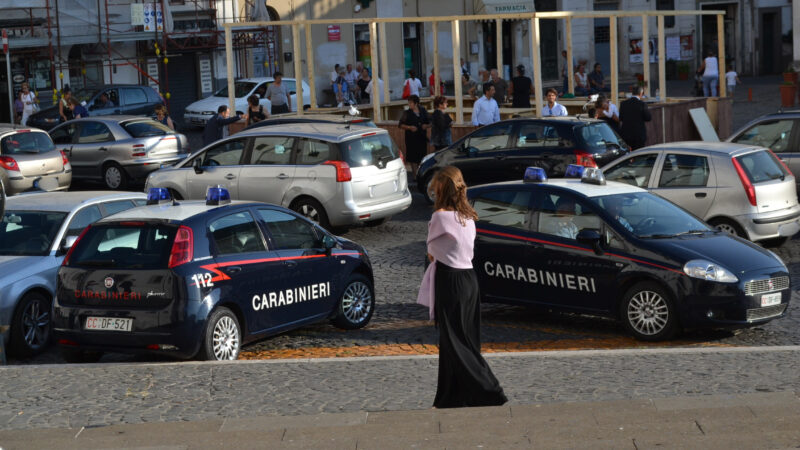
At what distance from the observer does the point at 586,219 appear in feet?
38.7

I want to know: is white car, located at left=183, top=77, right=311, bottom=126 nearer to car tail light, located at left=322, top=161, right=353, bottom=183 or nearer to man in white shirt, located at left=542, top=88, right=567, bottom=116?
man in white shirt, located at left=542, top=88, right=567, bottom=116

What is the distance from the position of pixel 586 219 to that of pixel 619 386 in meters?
3.17

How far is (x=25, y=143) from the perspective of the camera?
23031 millimetres

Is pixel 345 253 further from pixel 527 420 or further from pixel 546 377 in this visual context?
pixel 527 420

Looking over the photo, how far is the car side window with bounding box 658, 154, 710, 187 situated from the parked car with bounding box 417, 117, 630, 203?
267 cm

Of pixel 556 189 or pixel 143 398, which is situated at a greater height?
pixel 556 189

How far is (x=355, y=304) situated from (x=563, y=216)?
2.17m

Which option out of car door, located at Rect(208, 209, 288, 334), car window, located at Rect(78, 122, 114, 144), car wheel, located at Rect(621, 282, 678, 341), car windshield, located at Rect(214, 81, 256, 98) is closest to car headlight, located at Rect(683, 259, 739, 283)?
car wheel, located at Rect(621, 282, 678, 341)

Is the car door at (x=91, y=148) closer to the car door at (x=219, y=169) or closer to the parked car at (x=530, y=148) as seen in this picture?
the car door at (x=219, y=169)

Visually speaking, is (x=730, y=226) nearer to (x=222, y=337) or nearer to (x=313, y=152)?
(x=313, y=152)

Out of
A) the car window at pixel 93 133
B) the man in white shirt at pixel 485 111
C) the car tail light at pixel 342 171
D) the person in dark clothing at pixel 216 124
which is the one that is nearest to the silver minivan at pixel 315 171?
the car tail light at pixel 342 171

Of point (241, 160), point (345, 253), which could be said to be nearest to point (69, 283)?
point (345, 253)

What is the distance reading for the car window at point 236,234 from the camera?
10633 millimetres

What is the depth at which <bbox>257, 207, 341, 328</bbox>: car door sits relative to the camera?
11.2m
